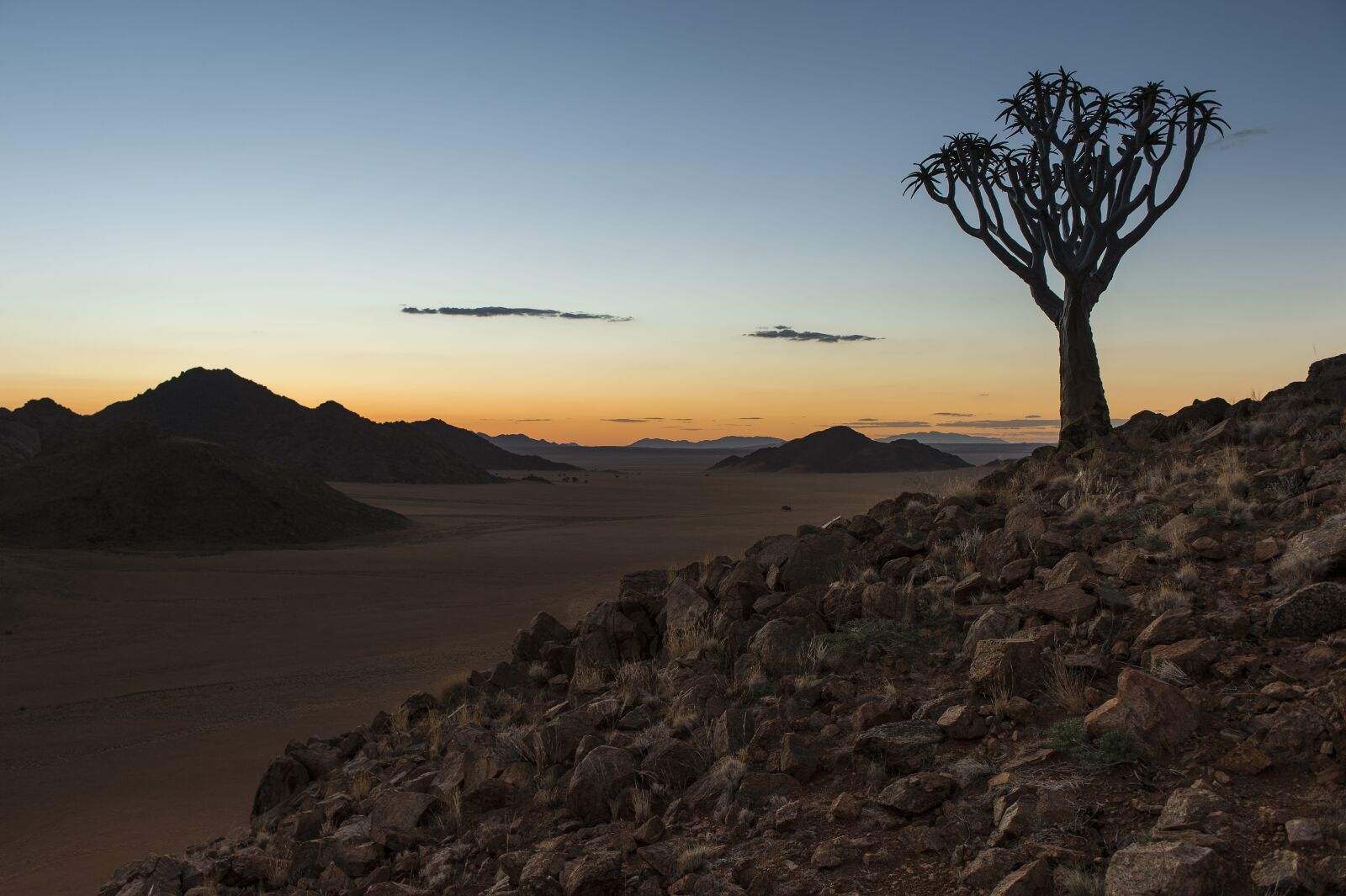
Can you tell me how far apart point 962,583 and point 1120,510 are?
248 cm

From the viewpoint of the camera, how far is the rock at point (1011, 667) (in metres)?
6.28

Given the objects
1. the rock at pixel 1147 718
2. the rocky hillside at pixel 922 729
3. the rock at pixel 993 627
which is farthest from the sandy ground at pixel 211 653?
the rock at pixel 1147 718

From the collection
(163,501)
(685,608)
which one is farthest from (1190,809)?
(163,501)

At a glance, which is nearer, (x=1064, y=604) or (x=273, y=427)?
(x=1064, y=604)

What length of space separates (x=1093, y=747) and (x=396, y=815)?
522 cm

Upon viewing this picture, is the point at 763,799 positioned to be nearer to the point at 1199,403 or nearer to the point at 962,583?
the point at 962,583

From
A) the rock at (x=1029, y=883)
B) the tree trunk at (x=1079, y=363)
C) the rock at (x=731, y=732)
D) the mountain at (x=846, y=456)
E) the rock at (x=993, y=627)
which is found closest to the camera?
the rock at (x=1029, y=883)

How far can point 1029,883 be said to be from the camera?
4344 mm

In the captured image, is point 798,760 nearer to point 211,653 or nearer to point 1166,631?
point 1166,631

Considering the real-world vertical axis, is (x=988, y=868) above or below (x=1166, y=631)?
below

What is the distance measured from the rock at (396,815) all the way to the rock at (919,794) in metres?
3.71

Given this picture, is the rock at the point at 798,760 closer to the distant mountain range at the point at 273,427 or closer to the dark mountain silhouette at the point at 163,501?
the dark mountain silhouette at the point at 163,501

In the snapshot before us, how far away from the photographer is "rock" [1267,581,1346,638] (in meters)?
6.00

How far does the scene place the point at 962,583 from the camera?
27.6ft
